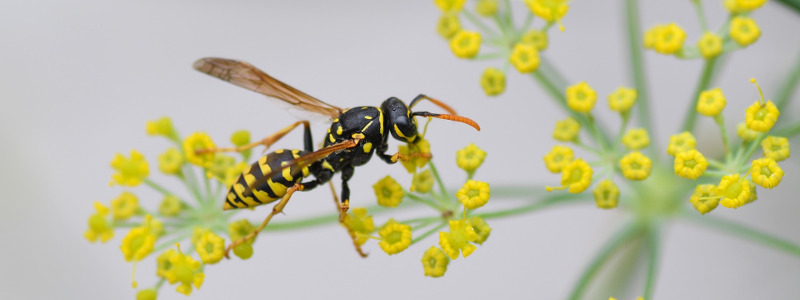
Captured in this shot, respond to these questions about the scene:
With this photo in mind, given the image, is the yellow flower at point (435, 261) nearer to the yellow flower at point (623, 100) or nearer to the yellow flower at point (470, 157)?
the yellow flower at point (470, 157)

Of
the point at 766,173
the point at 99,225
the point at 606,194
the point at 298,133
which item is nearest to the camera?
the point at 766,173

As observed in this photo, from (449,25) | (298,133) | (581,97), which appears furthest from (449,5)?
(298,133)

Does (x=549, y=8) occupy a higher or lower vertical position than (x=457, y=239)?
higher

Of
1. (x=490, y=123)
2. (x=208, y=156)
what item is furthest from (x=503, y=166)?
(x=208, y=156)

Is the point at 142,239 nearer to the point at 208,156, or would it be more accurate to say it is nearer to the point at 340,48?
the point at 208,156

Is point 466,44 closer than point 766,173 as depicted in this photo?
No

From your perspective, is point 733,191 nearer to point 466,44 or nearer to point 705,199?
point 705,199

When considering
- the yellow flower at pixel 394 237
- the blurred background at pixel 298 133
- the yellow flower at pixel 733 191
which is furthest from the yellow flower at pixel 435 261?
the blurred background at pixel 298 133
